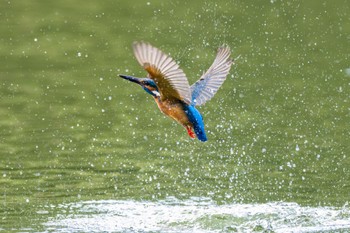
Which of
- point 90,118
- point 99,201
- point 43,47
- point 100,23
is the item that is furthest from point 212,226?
point 100,23

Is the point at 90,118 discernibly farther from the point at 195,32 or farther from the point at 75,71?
the point at 195,32

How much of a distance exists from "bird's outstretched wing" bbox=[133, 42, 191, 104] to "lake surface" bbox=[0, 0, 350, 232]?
1.12 metres

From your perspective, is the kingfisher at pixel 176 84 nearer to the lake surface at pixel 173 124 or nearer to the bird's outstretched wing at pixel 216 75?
the bird's outstretched wing at pixel 216 75

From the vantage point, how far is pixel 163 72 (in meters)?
6.28

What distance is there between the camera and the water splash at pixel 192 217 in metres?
7.17

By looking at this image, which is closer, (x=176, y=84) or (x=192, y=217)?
(x=176, y=84)

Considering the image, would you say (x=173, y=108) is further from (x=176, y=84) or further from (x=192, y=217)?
(x=192, y=217)

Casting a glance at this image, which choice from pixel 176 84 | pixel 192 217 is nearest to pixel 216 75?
pixel 176 84

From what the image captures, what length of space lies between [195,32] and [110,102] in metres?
4.25

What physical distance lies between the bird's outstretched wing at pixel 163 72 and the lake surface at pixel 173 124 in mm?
1124

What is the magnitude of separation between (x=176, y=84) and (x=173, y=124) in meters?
3.95

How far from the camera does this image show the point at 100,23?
15.9 metres

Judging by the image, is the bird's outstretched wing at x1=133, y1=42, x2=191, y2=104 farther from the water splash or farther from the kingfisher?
the water splash

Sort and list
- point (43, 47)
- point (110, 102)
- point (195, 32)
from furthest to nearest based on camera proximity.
Answer: point (195, 32)
point (43, 47)
point (110, 102)
